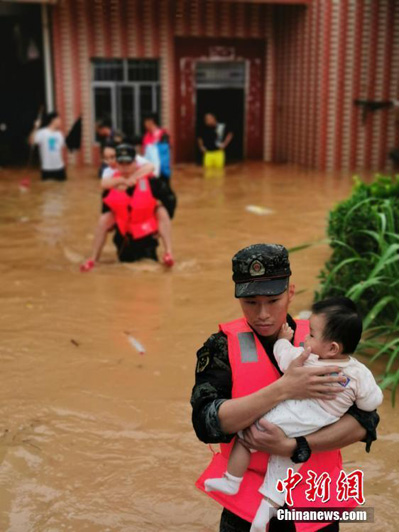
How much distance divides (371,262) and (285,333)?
3.28 metres

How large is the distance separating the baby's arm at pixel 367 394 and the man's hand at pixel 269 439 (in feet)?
0.82

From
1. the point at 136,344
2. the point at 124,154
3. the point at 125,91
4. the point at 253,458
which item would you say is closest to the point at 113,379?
the point at 136,344

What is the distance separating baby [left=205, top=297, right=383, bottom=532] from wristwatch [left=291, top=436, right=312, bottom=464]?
3cm

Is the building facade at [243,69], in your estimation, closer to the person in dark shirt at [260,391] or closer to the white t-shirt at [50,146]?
the white t-shirt at [50,146]

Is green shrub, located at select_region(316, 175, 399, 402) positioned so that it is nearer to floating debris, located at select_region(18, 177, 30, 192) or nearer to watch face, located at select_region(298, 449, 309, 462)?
watch face, located at select_region(298, 449, 309, 462)

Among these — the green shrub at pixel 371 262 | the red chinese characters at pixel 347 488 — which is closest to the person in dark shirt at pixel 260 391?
the red chinese characters at pixel 347 488

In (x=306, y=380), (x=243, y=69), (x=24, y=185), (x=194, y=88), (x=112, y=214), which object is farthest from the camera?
(x=243, y=69)

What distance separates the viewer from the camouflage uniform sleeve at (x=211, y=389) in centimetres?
225

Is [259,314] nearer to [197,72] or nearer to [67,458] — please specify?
[67,458]

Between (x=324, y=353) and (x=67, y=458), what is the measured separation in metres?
2.13

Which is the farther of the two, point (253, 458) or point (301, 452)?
point (253, 458)

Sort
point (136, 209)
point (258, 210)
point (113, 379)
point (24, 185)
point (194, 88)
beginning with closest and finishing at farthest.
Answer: point (113, 379)
point (136, 209)
point (258, 210)
point (24, 185)
point (194, 88)

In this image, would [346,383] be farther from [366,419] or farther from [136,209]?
[136,209]

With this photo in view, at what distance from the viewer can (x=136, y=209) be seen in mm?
7531
